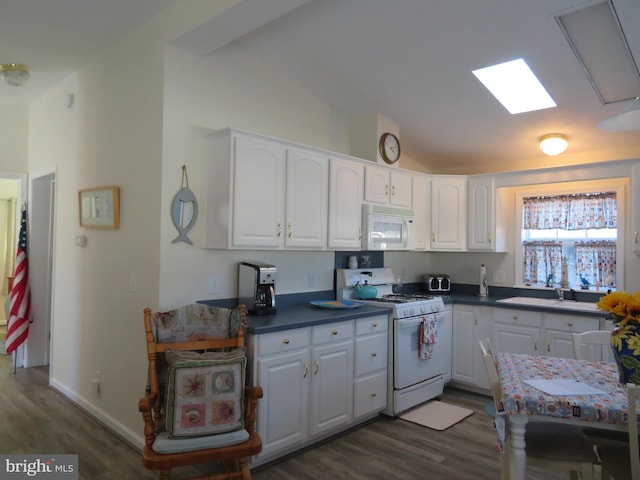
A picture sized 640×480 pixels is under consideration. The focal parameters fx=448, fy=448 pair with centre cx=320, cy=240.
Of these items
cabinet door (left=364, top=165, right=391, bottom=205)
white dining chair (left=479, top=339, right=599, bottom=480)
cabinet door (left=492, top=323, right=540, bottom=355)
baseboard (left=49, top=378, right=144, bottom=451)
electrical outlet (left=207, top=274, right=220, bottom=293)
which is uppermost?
cabinet door (left=364, top=165, right=391, bottom=205)

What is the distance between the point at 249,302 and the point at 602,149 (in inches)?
137

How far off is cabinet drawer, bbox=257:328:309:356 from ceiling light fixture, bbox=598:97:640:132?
6.74 ft

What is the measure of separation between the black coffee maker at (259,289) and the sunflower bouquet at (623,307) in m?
1.97

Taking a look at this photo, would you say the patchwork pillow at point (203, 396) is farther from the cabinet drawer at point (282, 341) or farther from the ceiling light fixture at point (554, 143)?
the ceiling light fixture at point (554, 143)

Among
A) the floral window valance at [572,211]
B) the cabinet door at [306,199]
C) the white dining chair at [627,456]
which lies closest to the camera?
the white dining chair at [627,456]

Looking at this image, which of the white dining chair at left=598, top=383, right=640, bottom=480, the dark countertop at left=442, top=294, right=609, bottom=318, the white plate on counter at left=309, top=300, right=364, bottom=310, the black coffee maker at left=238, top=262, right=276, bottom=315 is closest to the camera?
the white dining chair at left=598, top=383, right=640, bottom=480

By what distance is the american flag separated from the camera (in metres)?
4.59

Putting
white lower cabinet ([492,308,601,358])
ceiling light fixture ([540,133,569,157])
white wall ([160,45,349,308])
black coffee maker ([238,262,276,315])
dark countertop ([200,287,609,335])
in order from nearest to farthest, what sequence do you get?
dark countertop ([200,287,609,335]) → white wall ([160,45,349,308]) → black coffee maker ([238,262,276,315]) → white lower cabinet ([492,308,601,358]) → ceiling light fixture ([540,133,569,157])

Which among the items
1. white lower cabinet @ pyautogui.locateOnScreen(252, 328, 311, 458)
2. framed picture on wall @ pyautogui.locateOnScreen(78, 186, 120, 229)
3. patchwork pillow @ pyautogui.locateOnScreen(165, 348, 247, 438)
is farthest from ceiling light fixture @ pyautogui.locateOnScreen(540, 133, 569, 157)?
framed picture on wall @ pyautogui.locateOnScreen(78, 186, 120, 229)

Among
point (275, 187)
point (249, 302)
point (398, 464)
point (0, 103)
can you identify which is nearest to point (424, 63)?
point (275, 187)

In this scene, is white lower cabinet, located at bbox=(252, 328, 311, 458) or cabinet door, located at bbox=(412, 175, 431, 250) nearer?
white lower cabinet, located at bbox=(252, 328, 311, 458)

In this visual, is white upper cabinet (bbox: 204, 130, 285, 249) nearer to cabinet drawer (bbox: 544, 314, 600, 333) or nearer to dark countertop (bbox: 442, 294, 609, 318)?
dark countertop (bbox: 442, 294, 609, 318)

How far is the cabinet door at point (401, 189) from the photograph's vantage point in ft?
13.9

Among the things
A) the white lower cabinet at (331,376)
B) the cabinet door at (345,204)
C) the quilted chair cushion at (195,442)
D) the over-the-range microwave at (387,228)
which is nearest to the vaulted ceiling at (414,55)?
the cabinet door at (345,204)
